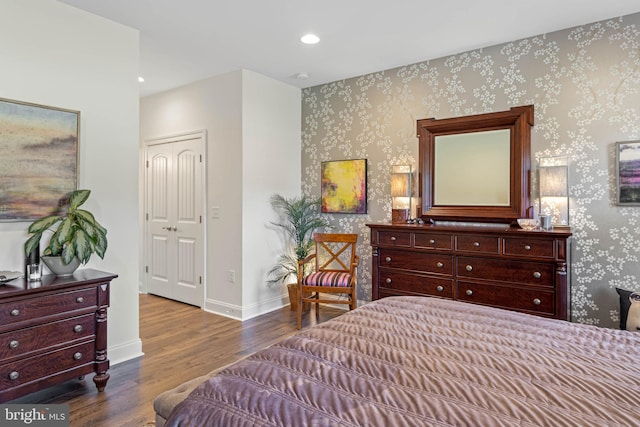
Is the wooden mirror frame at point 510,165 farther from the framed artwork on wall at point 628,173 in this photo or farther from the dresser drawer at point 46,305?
the dresser drawer at point 46,305

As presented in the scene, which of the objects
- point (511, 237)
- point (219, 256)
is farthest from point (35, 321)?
point (511, 237)

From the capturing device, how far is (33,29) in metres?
2.61

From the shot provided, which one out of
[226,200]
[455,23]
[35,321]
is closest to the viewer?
[35,321]

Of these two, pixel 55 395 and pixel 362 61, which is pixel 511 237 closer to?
pixel 362 61

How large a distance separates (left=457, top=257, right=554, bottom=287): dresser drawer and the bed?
4.64ft

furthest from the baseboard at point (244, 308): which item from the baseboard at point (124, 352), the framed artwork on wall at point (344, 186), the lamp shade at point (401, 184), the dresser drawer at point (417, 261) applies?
the lamp shade at point (401, 184)

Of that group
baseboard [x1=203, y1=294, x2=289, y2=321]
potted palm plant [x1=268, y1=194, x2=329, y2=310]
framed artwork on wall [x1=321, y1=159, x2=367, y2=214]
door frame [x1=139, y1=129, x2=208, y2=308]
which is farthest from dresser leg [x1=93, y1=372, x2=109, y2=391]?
framed artwork on wall [x1=321, y1=159, x2=367, y2=214]

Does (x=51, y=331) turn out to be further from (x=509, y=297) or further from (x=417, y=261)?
(x=509, y=297)

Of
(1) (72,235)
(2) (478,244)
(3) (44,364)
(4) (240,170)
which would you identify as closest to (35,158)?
(1) (72,235)

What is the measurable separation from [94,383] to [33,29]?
247cm

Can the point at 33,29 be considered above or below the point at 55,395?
above

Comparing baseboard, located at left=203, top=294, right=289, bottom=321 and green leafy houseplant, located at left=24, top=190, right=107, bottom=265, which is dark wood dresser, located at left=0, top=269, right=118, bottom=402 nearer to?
green leafy houseplant, located at left=24, top=190, right=107, bottom=265

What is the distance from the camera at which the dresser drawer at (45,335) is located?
2145 mm

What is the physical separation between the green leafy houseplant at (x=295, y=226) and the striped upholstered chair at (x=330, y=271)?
19 centimetres
